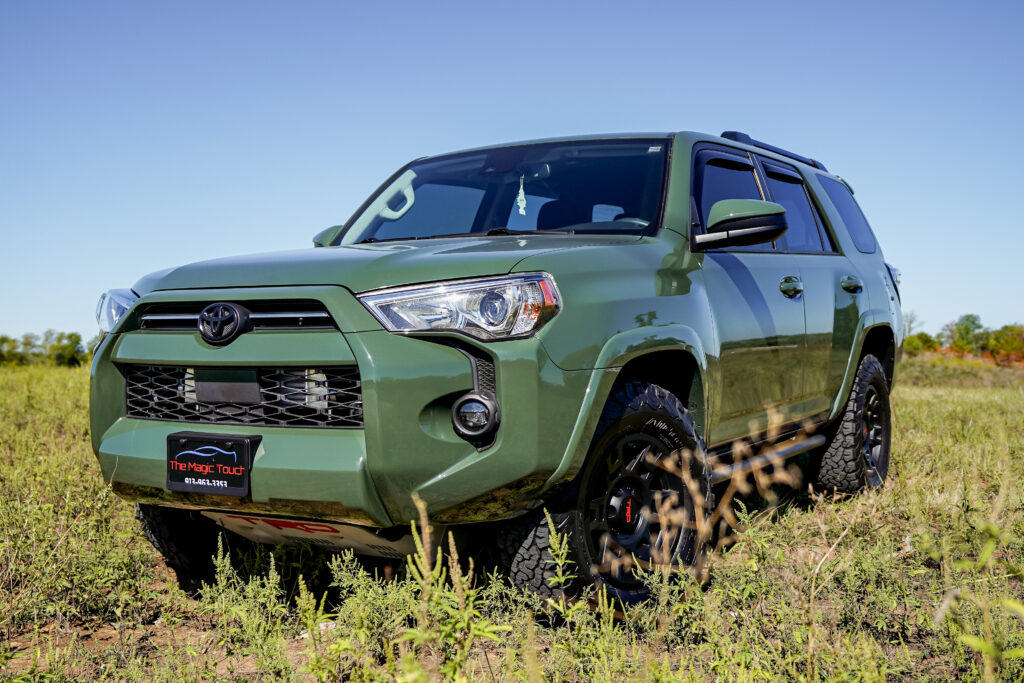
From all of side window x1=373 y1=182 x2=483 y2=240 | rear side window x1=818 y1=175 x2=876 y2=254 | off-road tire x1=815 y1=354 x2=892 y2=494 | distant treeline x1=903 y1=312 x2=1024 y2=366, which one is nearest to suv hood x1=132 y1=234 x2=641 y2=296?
side window x1=373 y1=182 x2=483 y2=240

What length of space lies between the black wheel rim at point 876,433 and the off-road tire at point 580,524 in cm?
287

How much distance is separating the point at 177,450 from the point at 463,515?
98 centimetres

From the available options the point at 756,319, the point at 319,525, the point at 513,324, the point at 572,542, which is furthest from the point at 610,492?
the point at 756,319

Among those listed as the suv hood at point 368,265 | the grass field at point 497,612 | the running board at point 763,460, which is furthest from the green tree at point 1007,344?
the suv hood at point 368,265

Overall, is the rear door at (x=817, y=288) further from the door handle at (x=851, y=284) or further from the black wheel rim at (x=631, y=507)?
the black wheel rim at (x=631, y=507)

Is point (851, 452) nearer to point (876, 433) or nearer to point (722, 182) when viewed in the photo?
point (876, 433)

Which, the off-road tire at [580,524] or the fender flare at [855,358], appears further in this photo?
the fender flare at [855,358]

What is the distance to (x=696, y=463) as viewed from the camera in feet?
11.3

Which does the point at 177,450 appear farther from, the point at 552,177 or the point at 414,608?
the point at 552,177

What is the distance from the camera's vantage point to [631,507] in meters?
3.33

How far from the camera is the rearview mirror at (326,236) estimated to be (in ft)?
14.8

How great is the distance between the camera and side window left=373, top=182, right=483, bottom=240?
13.8ft

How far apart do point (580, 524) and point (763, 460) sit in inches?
53.0

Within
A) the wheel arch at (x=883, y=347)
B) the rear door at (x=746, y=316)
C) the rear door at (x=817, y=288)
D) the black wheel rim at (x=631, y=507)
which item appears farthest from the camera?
the wheel arch at (x=883, y=347)
